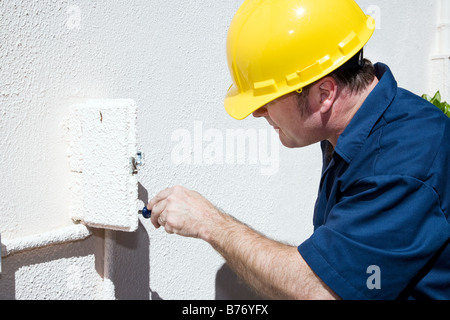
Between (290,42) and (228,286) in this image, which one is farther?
(228,286)

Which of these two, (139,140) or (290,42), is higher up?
(290,42)

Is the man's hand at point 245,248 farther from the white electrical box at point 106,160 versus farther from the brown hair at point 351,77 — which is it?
the brown hair at point 351,77

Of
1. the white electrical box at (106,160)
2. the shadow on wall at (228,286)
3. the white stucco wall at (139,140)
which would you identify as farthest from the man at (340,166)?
the shadow on wall at (228,286)

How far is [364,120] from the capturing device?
60.9 inches

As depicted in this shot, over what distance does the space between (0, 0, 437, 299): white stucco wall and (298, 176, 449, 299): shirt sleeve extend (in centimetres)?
99

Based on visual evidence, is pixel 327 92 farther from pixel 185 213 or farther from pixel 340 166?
pixel 185 213

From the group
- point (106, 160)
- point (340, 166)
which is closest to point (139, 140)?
point (106, 160)

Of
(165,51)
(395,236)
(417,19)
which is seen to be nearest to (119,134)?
(165,51)

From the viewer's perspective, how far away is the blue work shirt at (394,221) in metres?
1.31

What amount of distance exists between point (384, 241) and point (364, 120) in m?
0.43

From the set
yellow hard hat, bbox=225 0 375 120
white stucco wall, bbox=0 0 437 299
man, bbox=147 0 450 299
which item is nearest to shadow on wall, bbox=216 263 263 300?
white stucco wall, bbox=0 0 437 299

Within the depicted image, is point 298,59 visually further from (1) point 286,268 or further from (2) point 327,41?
(1) point 286,268

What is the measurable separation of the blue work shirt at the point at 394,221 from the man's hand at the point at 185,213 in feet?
1.27

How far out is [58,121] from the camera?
1761mm
